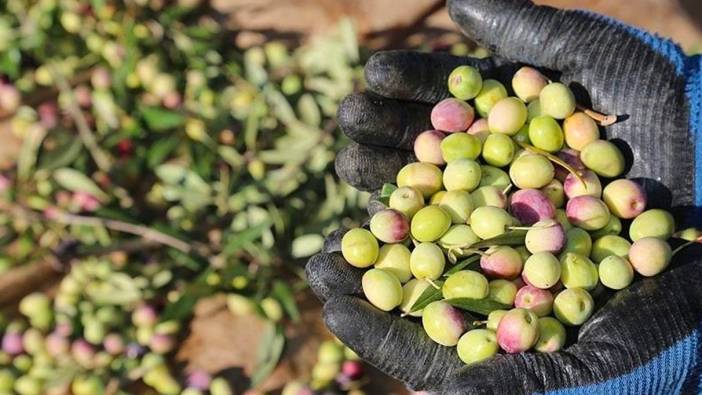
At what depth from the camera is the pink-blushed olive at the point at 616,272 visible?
5.35 feet

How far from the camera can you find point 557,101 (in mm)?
1828

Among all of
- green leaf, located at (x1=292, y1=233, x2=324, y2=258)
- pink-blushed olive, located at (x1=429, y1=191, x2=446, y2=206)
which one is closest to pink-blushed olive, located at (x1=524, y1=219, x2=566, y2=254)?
pink-blushed olive, located at (x1=429, y1=191, x2=446, y2=206)

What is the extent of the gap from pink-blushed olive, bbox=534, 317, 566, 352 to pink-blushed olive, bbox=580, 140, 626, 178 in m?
0.40

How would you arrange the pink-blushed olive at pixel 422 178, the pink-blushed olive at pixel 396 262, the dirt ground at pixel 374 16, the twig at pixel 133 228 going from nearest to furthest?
the pink-blushed olive at pixel 396 262
the pink-blushed olive at pixel 422 178
the twig at pixel 133 228
the dirt ground at pixel 374 16

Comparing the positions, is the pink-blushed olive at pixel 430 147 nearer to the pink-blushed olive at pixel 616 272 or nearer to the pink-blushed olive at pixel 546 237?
the pink-blushed olive at pixel 546 237

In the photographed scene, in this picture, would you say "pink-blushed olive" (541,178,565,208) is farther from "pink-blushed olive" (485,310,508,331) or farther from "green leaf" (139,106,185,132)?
"green leaf" (139,106,185,132)

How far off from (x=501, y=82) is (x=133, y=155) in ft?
4.44

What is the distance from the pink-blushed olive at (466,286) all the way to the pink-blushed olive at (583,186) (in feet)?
1.09

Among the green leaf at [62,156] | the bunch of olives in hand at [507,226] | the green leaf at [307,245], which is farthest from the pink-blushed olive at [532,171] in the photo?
the green leaf at [62,156]

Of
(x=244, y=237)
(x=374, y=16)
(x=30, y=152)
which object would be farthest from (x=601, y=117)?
(x=30, y=152)

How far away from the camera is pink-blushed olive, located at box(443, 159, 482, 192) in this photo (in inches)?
68.1

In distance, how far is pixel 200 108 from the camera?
114 inches

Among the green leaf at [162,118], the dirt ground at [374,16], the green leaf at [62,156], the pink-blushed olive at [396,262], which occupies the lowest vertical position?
the green leaf at [62,156]

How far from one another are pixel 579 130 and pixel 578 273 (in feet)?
1.17
